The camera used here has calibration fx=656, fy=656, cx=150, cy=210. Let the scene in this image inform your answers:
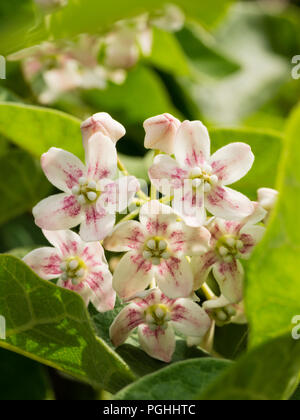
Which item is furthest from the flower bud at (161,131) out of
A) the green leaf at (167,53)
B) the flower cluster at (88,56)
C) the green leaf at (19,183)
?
the green leaf at (167,53)

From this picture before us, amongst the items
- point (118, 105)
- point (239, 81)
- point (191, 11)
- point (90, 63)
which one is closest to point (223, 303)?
point (191, 11)

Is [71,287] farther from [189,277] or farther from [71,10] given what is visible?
[71,10]

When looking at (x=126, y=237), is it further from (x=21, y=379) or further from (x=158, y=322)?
(x=21, y=379)

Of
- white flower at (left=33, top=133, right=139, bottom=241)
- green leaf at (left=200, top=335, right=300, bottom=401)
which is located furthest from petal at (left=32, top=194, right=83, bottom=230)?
green leaf at (left=200, top=335, right=300, bottom=401)

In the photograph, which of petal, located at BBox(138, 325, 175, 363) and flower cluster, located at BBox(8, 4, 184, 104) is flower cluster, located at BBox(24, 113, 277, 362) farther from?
flower cluster, located at BBox(8, 4, 184, 104)

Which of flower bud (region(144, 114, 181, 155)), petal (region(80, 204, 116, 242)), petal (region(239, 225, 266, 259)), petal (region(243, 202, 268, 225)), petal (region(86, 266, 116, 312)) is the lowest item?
petal (region(86, 266, 116, 312))

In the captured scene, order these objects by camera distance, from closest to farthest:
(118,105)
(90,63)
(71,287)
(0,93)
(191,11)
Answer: (191,11) < (71,287) < (0,93) < (90,63) < (118,105)

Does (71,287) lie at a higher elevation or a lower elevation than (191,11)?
lower
